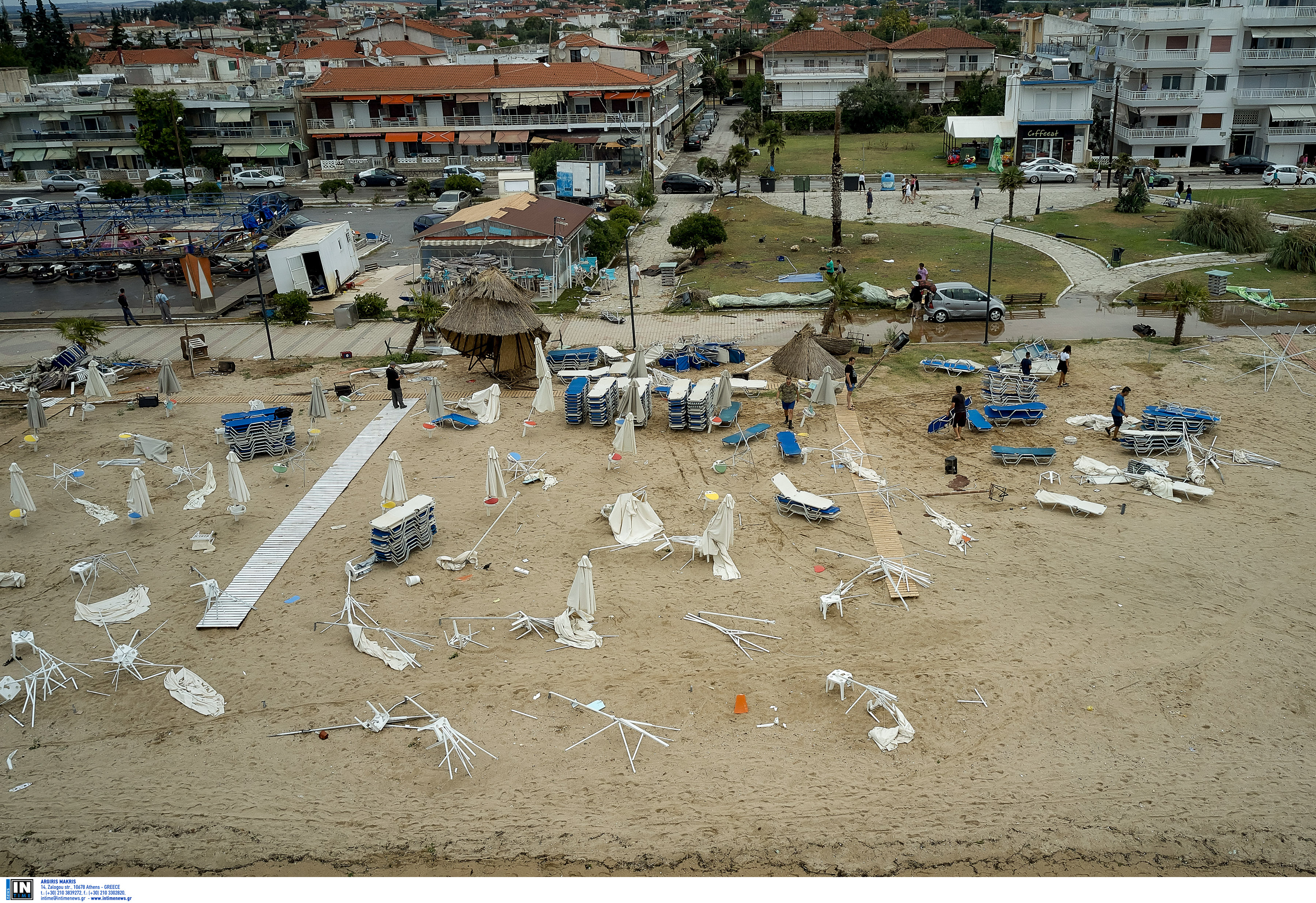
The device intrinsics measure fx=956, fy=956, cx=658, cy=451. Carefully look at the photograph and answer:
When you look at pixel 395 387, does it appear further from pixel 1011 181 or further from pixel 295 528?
pixel 1011 181

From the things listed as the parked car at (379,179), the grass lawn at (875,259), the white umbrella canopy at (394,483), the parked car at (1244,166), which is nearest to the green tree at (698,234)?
the grass lawn at (875,259)

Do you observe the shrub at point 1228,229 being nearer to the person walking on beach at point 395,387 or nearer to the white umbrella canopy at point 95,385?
the person walking on beach at point 395,387

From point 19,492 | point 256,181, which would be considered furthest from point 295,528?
point 256,181

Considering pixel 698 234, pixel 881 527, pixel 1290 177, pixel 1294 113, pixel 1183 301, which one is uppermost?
pixel 1294 113

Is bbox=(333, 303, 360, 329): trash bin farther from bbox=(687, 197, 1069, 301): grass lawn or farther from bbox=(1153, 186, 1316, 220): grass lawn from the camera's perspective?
bbox=(1153, 186, 1316, 220): grass lawn

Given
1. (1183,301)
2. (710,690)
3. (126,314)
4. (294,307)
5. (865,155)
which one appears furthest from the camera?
(865,155)

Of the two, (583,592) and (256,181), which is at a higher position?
(256,181)

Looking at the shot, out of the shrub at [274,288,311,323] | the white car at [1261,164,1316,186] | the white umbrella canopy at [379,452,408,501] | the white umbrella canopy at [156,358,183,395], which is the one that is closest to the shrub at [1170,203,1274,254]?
the white car at [1261,164,1316,186]
